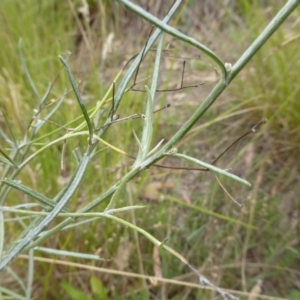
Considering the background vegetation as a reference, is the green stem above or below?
above

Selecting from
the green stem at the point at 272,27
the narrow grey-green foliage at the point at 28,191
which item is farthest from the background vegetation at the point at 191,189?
the green stem at the point at 272,27

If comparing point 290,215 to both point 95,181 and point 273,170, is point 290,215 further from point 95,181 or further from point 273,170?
point 95,181

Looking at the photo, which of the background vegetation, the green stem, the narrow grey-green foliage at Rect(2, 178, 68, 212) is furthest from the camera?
the background vegetation

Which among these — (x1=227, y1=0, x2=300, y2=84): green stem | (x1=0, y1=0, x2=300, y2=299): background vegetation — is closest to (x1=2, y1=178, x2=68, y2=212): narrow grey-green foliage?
(x1=227, y1=0, x2=300, y2=84): green stem

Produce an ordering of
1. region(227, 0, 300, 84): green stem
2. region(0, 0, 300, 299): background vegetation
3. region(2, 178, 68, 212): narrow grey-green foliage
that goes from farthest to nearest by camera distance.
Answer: region(0, 0, 300, 299): background vegetation < region(2, 178, 68, 212): narrow grey-green foliage < region(227, 0, 300, 84): green stem

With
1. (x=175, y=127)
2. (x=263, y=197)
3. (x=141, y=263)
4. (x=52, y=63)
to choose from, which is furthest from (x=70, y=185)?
(x=52, y=63)

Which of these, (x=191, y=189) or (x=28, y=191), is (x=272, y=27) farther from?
(x=191, y=189)

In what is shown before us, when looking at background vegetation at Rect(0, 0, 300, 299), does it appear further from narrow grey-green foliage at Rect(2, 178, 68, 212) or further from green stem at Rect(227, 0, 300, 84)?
green stem at Rect(227, 0, 300, 84)

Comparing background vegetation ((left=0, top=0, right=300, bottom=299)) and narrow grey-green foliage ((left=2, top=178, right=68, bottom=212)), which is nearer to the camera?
narrow grey-green foliage ((left=2, top=178, right=68, bottom=212))

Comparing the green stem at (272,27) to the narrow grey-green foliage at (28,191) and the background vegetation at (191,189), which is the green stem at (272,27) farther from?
the background vegetation at (191,189)
